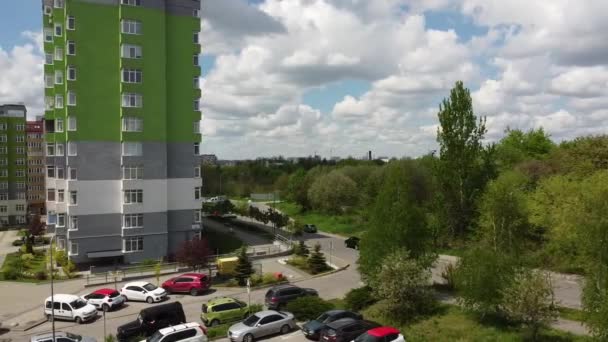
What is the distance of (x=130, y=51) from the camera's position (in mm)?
47562

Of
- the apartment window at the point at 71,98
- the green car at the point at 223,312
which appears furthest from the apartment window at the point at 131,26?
the green car at the point at 223,312

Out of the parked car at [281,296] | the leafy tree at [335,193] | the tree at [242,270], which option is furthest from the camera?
the leafy tree at [335,193]

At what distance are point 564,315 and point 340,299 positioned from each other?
1410cm

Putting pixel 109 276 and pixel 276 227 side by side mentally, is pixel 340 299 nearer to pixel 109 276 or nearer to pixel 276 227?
pixel 109 276

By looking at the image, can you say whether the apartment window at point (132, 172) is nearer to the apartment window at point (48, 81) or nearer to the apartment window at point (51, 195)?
the apartment window at point (51, 195)

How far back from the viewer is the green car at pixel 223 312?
94.8ft

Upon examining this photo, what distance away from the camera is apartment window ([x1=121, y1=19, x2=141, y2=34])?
4722cm

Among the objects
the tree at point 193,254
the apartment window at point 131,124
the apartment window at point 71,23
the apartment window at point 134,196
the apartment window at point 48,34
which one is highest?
the apartment window at point 48,34

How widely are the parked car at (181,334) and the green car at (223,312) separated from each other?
13.5 feet

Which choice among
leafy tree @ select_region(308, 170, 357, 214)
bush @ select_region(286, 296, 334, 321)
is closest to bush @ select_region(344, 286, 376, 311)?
bush @ select_region(286, 296, 334, 321)

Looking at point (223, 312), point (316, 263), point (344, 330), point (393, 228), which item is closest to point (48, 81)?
point (316, 263)

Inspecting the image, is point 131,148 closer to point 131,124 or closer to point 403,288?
point 131,124

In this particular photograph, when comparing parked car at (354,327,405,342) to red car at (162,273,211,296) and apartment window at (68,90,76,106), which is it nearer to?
red car at (162,273,211,296)

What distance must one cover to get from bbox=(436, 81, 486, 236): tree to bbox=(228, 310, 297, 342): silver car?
1111 inches
